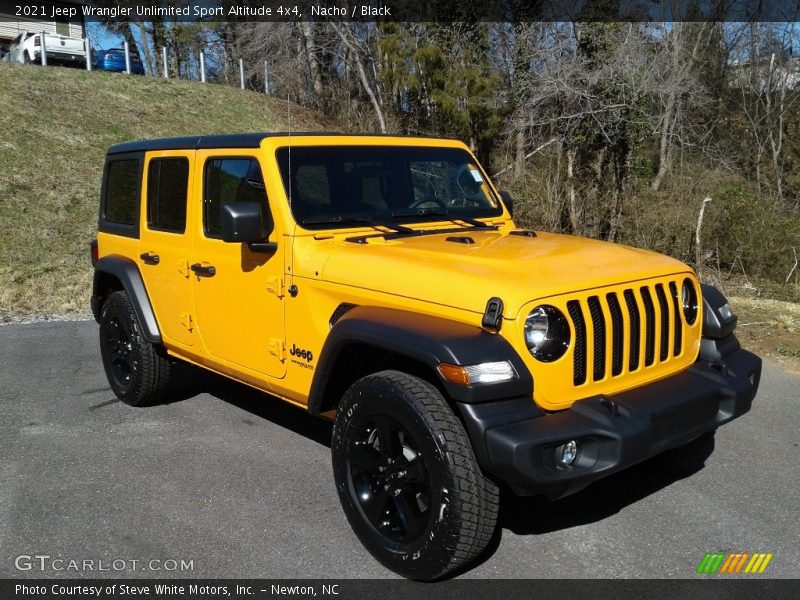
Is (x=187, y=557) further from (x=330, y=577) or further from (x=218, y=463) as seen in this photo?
(x=218, y=463)

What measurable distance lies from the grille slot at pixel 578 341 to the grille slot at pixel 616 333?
0.62 feet

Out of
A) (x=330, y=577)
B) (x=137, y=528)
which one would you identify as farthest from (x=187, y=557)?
(x=330, y=577)

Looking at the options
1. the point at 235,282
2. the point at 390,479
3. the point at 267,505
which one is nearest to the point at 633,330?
the point at 390,479

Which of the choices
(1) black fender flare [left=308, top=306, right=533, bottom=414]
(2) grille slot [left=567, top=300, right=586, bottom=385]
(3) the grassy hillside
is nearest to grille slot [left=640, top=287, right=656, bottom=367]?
(2) grille slot [left=567, top=300, right=586, bottom=385]

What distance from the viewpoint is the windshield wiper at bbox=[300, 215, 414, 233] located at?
13.0 ft

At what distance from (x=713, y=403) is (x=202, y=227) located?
3045 mm

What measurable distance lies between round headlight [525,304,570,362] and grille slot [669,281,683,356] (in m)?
0.77

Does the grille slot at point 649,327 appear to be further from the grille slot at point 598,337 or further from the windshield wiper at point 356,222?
the windshield wiper at point 356,222

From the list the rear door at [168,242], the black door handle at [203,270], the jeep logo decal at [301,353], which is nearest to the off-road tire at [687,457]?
the jeep logo decal at [301,353]

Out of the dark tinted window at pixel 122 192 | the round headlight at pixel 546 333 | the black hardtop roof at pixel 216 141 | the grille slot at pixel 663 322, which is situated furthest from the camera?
the dark tinted window at pixel 122 192

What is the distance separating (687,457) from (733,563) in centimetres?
115

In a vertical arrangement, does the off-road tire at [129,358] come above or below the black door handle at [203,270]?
below

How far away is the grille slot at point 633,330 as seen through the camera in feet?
10.8

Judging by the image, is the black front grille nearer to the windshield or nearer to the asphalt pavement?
the asphalt pavement
